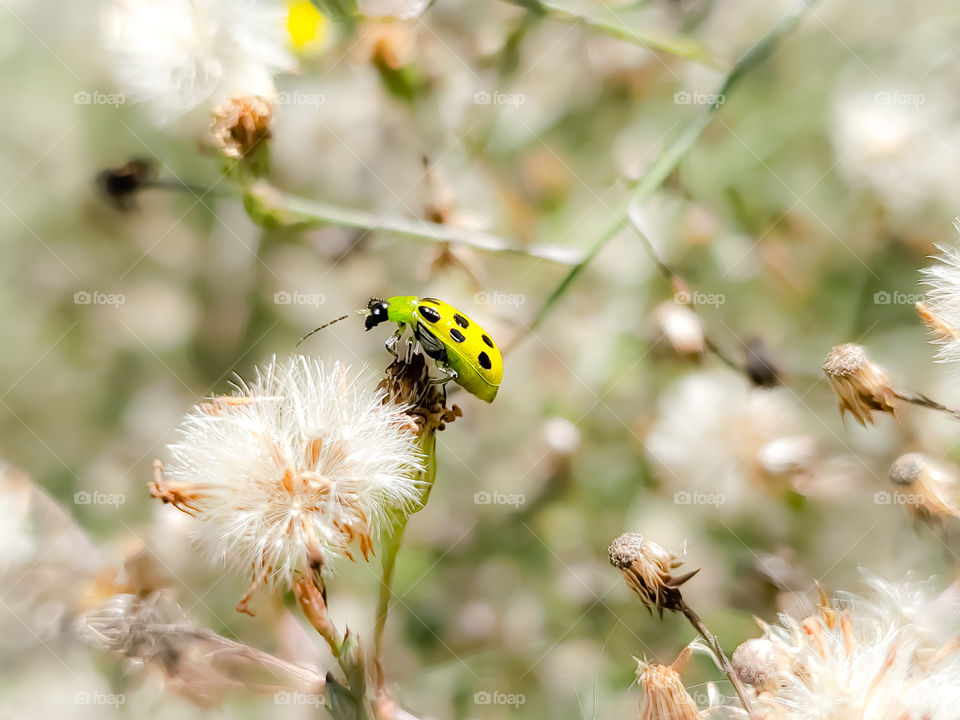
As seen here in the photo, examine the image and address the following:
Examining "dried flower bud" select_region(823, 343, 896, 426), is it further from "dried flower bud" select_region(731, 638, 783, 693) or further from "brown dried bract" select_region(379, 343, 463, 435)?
"brown dried bract" select_region(379, 343, 463, 435)

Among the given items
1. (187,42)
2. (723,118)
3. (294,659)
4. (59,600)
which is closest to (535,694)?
(294,659)

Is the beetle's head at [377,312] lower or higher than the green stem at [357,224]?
lower

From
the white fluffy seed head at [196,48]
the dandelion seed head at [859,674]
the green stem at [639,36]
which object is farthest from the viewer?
the green stem at [639,36]

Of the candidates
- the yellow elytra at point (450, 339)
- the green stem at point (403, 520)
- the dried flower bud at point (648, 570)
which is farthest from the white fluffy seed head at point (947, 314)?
the green stem at point (403, 520)

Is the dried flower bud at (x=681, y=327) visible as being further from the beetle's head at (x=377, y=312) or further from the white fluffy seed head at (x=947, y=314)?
the beetle's head at (x=377, y=312)

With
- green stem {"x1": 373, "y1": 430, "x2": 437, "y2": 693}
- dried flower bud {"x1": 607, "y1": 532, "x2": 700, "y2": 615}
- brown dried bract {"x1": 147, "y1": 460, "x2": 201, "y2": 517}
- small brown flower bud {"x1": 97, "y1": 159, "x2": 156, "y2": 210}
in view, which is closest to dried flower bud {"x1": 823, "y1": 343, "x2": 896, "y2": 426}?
dried flower bud {"x1": 607, "y1": 532, "x2": 700, "y2": 615}

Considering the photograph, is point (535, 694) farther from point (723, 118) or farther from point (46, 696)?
point (723, 118)
